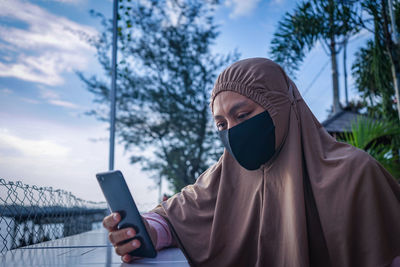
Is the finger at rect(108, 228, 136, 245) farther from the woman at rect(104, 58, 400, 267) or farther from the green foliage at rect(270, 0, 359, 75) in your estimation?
the green foliage at rect(270, 0, 359, 75)

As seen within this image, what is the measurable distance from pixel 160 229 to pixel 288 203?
2.08ft

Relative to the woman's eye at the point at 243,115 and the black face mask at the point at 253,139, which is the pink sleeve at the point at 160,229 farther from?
the woman's eye at the point at 243,115

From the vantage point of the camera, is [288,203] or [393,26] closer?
[288,203]

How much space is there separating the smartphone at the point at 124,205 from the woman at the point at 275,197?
0.04 m

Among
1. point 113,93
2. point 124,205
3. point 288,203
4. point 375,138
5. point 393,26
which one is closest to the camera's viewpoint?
point 124,205

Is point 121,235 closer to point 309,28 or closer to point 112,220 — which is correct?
point 112,220

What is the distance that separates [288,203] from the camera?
1.47 meters

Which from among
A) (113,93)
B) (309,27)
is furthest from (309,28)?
(113,93)

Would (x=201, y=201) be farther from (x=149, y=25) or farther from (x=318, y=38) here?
(x=149, y=25)

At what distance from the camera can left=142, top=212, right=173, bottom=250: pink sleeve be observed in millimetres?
1568

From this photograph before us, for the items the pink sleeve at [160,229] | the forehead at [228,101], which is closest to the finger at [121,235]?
the pink sleeve at [160,229]

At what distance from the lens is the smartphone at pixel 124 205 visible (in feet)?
3.97

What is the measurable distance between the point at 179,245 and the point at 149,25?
11.0 meters

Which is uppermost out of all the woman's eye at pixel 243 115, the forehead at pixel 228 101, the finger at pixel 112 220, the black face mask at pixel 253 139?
the forehead at pixel 228 101
